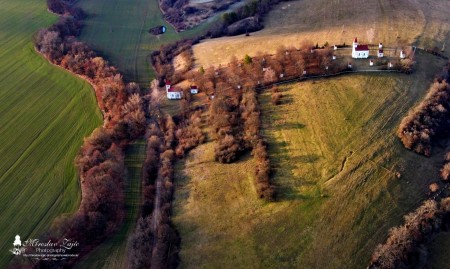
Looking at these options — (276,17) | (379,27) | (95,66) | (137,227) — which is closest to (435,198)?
(137,227)

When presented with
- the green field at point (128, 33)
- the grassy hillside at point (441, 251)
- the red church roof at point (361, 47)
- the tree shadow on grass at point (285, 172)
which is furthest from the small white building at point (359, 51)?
the green field at point (128, 33)

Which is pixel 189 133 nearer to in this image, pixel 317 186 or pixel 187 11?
pixel 317 186

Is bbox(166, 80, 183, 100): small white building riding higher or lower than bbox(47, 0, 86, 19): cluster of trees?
lower

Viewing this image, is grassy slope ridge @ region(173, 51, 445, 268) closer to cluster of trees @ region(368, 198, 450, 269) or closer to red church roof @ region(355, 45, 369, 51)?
cluster of trees @ region(368, 198, 450, 269)

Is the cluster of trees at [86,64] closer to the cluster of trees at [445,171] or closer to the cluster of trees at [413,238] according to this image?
the cluster of trees at [413,238]

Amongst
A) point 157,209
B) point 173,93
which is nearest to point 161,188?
point 157,209

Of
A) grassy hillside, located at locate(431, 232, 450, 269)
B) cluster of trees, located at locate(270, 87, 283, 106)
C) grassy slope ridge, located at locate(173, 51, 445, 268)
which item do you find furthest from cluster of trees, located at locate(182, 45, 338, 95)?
grassy hillside, located at locate(431, 232, 450, 269)
